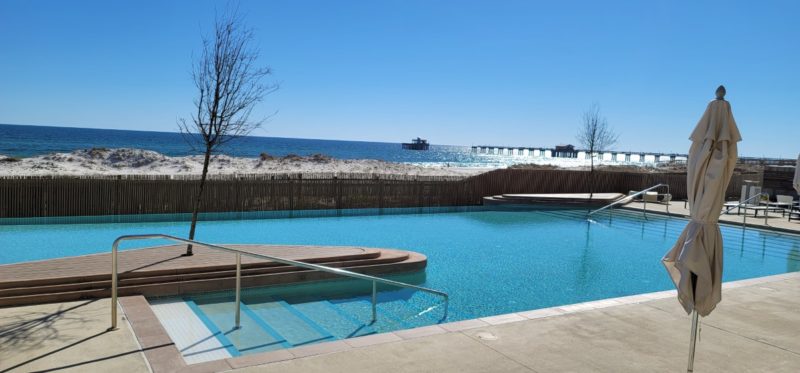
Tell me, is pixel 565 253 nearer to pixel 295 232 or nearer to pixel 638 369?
pixel 295 232

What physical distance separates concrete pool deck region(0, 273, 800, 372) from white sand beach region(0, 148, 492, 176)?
24763 mm

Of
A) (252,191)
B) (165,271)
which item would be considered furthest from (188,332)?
(252,191)

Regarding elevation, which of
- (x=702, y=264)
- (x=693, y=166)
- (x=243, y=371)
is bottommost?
(x=243, y=371)

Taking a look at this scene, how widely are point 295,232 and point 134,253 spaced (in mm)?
5874

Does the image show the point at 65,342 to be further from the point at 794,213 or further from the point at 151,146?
the point at 151,146

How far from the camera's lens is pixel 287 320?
265 inches

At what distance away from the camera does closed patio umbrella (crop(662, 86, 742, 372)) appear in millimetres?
4051

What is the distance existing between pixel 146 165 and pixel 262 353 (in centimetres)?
3156

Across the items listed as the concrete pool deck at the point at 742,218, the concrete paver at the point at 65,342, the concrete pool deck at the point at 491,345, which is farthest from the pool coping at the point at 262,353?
the concrete pool deck at the point at 742,218

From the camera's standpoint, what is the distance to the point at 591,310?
6371 millimetres

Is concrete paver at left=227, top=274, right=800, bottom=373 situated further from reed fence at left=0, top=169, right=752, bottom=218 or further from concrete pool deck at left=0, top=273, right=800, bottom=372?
reed fence at left=0, top=169, right=752, bottom=218

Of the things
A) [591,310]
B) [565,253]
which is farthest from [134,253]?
[565,253]

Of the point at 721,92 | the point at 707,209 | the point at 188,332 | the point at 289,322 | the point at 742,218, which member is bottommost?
the point at 289,322

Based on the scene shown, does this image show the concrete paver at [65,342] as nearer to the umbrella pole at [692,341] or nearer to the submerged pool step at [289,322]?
the submerged pool step at [289,322]
